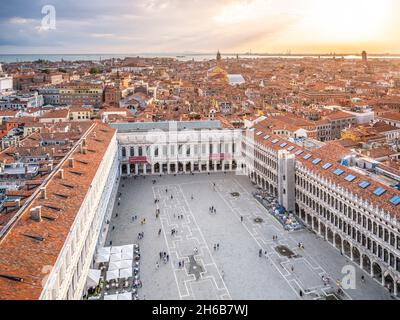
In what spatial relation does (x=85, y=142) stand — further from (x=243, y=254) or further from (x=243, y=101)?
(x=243, y=101)

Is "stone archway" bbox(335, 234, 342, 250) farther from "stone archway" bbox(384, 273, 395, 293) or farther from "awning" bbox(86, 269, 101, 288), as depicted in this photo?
"awning" bbox(86, 269, 101, 288)

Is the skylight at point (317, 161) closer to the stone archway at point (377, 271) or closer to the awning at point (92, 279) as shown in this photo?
the stone archway at point (377, 271)

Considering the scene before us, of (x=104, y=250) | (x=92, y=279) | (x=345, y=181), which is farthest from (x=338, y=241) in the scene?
(x=92, y=279)

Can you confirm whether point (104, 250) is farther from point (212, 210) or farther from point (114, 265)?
point (212, 210)

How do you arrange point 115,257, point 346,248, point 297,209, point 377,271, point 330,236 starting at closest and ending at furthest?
point 377,271, point 115,257, point 346,248, point 330,236, point 297,209

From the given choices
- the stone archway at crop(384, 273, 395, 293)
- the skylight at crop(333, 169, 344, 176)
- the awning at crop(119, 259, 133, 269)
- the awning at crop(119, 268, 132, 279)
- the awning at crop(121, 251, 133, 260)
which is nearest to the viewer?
the stone archway at crop(384, 273, 395, 293)

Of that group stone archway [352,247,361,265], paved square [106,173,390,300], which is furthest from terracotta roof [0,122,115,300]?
stone archway [352,247,361,265]

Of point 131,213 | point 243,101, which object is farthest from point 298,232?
point 243,101

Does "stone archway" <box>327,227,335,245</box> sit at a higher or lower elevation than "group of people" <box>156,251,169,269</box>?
higher
